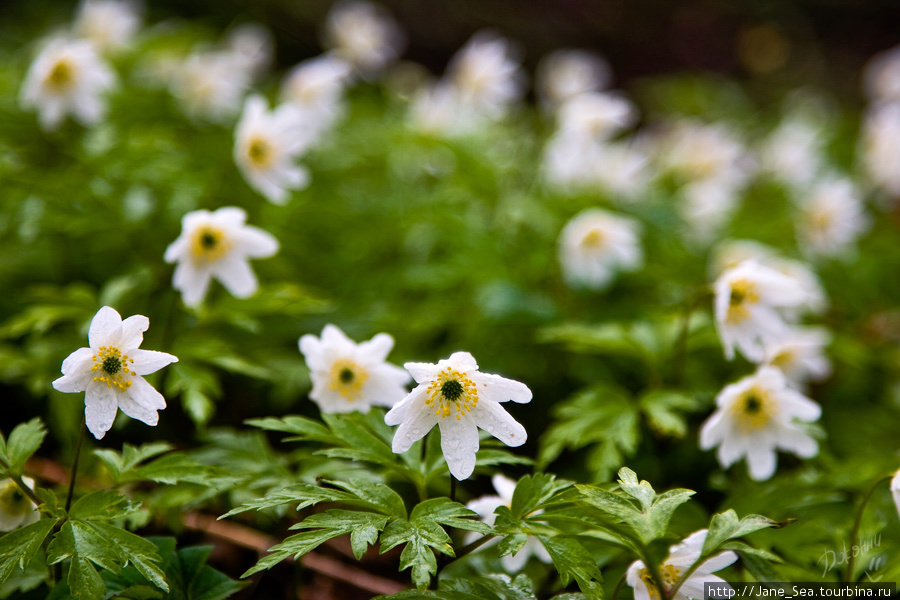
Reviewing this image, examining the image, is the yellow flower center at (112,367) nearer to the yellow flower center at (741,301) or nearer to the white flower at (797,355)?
the yellow flower center at (741,301)

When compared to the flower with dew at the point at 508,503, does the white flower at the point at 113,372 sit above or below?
above

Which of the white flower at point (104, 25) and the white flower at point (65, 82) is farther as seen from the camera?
the white flower at point (104, 25)

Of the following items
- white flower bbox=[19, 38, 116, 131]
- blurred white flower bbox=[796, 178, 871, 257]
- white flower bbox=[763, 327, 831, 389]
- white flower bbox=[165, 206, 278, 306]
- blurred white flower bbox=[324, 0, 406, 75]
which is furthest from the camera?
blurred white flower bbox=[324, 0, 406, 75]

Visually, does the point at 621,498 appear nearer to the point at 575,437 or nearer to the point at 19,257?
the point at 575,437

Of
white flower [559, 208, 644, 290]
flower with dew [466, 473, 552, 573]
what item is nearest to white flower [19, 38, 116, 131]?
white flower [559, 208, 644, 290]

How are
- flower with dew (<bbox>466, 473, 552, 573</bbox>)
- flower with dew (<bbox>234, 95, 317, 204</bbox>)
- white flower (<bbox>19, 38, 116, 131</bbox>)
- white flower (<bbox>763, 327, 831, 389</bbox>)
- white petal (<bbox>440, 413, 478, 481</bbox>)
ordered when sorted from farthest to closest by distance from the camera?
1. white flower (<bbox>19, 38, 116, 131</bbox>)
2. flower with dew (<bbox>234, 95, 317, 204</bbox>)
3. white flower (<bbox>763, 327, 831, 389</bbox>)
4. flower with dew (<bbox>466, 473, 552, 573</bbox>)
5. white petal (<bbox>440, 413, 478, 481</bbox>)

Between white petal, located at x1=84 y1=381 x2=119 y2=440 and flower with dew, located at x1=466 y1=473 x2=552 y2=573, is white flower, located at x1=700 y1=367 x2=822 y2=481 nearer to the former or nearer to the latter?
flower with dew, located at x1=466 y1=473 x2=552 y2=573

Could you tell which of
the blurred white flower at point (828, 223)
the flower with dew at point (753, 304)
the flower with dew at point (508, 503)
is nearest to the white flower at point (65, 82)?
the flower with dew at point (508, 503)
